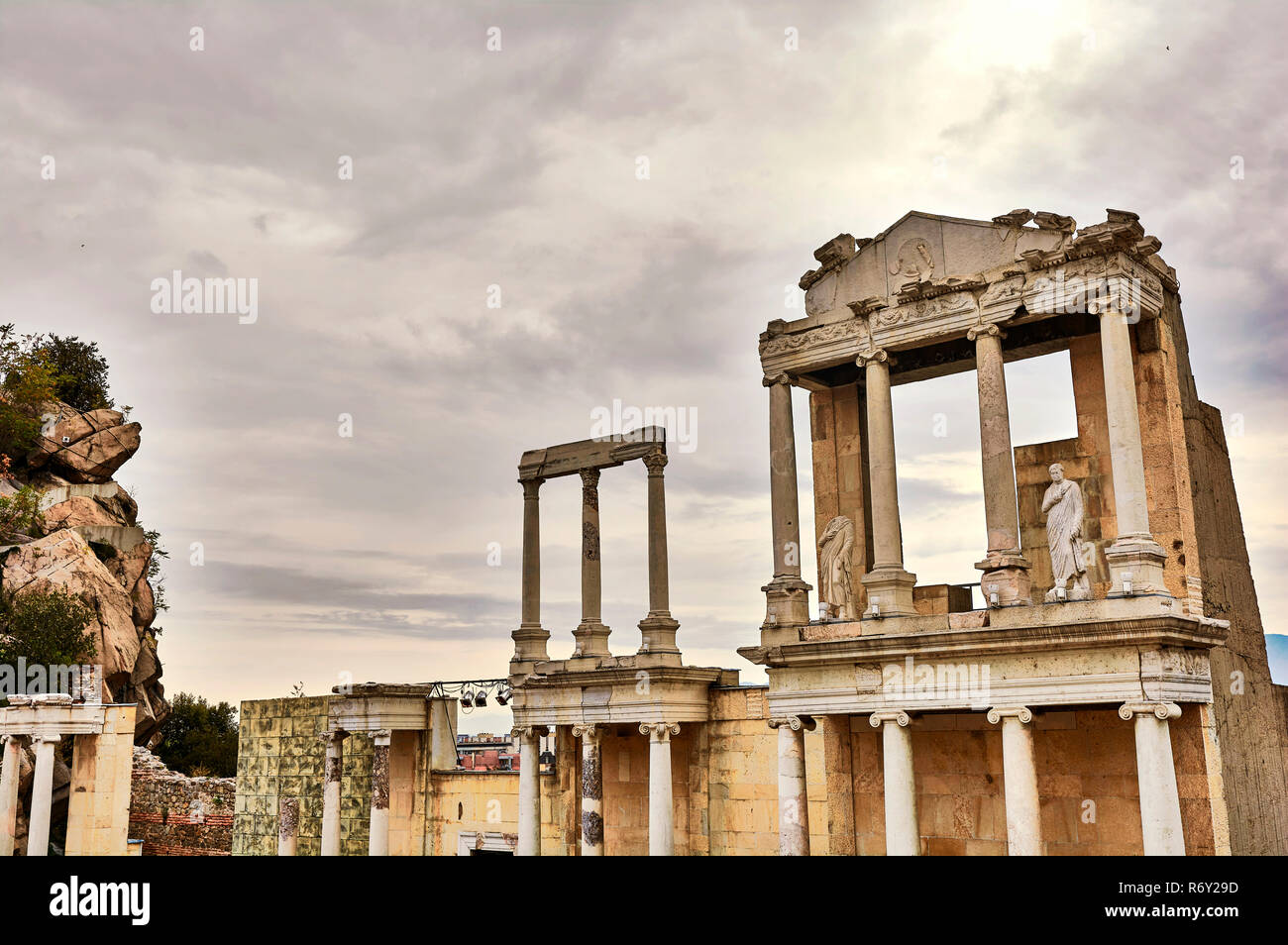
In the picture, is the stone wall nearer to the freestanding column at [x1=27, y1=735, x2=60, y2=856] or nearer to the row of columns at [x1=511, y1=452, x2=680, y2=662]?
the freestanding column at [x1=27, y1=735, x2=60, y2=856]

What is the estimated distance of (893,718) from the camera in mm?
16359

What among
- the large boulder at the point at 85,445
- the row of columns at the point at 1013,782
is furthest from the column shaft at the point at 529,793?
the large boulder at the point at 85,445

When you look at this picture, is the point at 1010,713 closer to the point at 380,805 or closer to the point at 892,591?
the point at 892,591

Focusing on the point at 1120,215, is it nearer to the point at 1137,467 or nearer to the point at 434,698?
the point at 1137,467

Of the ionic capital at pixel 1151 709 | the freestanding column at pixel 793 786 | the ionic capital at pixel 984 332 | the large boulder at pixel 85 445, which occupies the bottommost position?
the freestanding column at pixel 793 786

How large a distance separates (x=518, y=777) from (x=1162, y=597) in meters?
15.0

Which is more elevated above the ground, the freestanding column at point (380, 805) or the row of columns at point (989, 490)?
the row of columns at point (989, 490)

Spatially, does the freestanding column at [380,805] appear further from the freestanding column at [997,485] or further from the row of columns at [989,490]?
the freestanding column at [997,485]

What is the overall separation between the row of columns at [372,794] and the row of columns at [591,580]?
449 centimetres

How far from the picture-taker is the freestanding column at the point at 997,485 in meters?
16.0

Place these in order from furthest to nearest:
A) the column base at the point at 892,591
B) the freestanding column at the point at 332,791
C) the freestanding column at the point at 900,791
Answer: the freestanding column at the point at 332,791
the column base at the point at 892,591
the freestanding column at the point at 900,791

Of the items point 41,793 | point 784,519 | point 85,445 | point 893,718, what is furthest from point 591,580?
point 85,445
